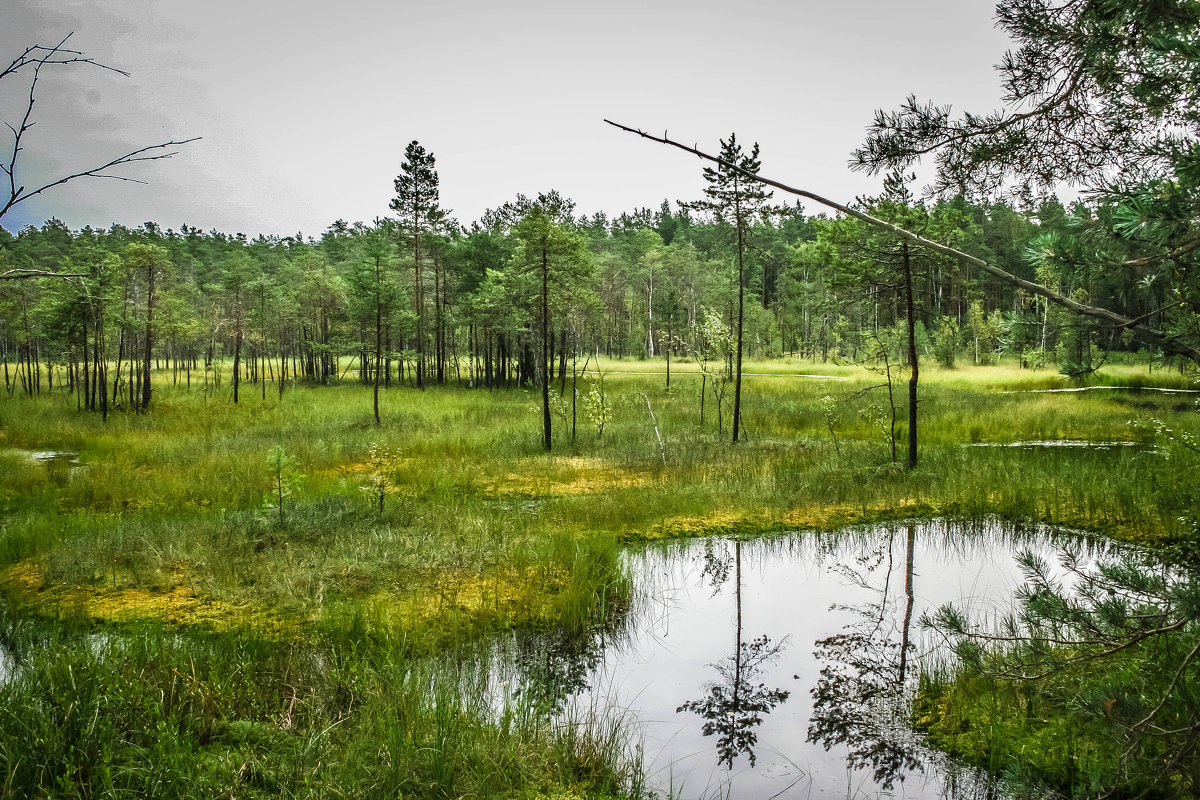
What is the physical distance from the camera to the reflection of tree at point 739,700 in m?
5.18

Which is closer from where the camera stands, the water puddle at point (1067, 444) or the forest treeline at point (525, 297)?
the forest treeline at point (525, 297)

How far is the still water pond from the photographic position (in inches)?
188

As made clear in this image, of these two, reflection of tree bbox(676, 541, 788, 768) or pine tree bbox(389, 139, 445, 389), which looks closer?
reflection of tree bbox(676, 541, 788, 768)

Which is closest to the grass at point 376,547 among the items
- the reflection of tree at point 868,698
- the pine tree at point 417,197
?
the reflection of tree at point 868,698

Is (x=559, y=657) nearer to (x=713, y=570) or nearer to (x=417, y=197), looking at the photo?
(x=713, y=570)

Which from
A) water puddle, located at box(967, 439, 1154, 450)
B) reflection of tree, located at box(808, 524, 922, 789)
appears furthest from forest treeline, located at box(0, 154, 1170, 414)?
reflection of tree, located at box(808, 524, 922, 789)

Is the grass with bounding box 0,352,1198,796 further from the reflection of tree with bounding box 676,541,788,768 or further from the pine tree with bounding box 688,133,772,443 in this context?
the pine tree with bounding box 688,133,772,443

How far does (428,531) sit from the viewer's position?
10.7 m

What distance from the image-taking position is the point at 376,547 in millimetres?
9758

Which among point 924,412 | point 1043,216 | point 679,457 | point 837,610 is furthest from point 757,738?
point 924,412

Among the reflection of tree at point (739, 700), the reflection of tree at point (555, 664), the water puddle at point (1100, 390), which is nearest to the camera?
the reflection of tree at point (739, 700)

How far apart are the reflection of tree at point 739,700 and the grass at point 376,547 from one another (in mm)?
952

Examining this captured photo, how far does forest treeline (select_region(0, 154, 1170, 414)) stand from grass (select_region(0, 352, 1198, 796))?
10.2 feet

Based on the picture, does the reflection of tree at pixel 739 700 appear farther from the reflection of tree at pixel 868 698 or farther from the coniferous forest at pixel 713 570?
the reflection of tree at pixel 868 698
